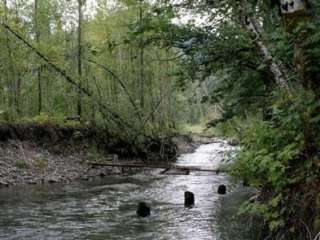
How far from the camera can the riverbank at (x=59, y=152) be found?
66.6ft

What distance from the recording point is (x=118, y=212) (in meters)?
13.9

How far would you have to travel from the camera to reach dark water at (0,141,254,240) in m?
11.1

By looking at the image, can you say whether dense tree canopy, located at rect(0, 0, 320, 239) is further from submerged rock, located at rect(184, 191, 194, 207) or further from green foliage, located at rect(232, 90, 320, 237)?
submerged rock, located at rect(184, 191, 194, 207)

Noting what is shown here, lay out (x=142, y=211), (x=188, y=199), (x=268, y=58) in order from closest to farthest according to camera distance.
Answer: (x=268, y=58) < (x=142, y=211) < (x=188, y=199)

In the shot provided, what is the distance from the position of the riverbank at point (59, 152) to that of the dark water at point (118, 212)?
1.72m

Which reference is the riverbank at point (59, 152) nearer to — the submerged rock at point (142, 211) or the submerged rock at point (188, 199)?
the submerged rock at point (188, 199)

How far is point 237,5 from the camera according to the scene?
30.3 feet

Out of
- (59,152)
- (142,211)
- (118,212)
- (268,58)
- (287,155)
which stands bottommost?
(118,212)

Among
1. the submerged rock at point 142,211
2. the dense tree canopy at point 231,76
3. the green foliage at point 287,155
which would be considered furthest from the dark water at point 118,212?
the green foliage at point 287,155

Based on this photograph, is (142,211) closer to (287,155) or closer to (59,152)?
(287,155)

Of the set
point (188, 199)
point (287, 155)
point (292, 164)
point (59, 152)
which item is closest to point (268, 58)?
point (292, 164)

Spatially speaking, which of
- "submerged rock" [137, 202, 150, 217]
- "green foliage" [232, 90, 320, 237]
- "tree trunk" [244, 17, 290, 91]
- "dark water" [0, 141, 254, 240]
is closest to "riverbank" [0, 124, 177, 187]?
"dark water" [0, 141, 254, 240]

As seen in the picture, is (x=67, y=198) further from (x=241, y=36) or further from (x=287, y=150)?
(x=287, y=150)

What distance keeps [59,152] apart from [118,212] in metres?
11.1
